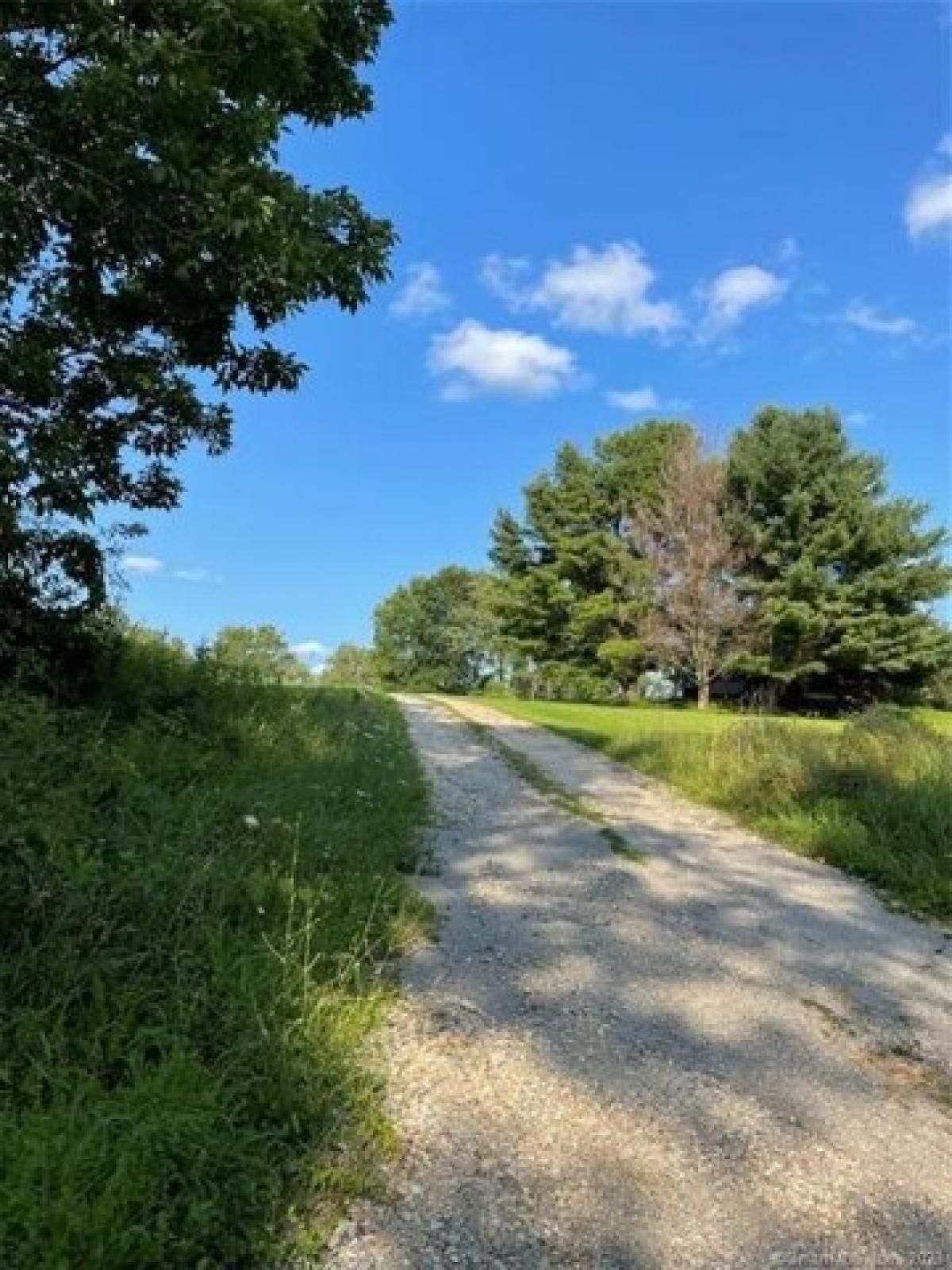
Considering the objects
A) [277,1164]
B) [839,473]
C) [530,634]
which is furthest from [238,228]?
[530,634]

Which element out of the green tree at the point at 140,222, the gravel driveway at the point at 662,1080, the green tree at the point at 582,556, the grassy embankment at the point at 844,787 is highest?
the green tree at the point at 582,556

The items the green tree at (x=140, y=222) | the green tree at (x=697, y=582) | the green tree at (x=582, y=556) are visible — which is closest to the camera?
the green tree at (x=140, y=222)

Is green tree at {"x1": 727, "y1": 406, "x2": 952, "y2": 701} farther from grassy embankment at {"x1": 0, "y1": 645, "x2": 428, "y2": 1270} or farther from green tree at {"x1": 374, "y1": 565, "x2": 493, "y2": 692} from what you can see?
grassy embankment at {"x1": 0, "y1": 645, "x2": 428, "y2": 1270}

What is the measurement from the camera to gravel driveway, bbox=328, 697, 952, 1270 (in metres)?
2.60

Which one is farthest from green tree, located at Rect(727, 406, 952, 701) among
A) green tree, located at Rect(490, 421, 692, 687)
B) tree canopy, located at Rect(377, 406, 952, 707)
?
green tree, located at Rect(490, 421, 692, 687)

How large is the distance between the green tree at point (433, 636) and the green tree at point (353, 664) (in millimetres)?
1065

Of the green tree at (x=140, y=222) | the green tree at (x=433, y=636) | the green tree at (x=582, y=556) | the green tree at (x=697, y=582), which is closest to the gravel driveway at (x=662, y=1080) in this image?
the green tree at (x=140, y=222)

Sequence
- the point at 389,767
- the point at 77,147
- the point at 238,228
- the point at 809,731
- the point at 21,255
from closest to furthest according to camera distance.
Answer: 1. the point at 238,228
2. the point at 77,147
3. the point at 21,255
4. the point at 389,767
5. the point at 809,731

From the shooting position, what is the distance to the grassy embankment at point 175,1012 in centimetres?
231

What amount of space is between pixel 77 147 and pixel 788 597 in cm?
3367

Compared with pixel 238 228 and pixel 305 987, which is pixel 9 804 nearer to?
pixel 305 987

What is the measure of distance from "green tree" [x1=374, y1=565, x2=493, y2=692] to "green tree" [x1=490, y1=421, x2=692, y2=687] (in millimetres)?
15886

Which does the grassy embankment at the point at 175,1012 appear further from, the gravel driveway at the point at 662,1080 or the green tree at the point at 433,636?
the green tree at the point at 433,636

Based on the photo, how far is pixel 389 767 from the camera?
8930mm
